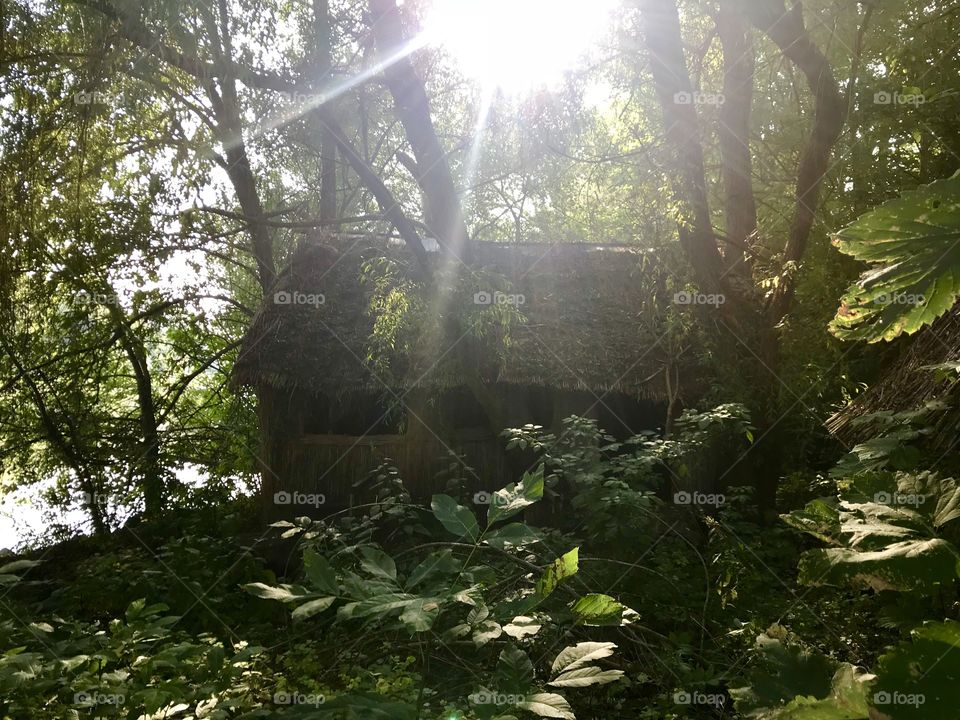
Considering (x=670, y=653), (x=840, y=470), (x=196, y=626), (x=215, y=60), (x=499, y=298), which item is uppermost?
(x=215, y=60)

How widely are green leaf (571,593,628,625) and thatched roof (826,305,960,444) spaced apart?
213 cm

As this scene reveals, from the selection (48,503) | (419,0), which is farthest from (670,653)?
(48,503)

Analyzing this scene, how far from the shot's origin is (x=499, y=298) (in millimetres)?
6641

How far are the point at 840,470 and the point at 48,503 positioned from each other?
1273 centimetres

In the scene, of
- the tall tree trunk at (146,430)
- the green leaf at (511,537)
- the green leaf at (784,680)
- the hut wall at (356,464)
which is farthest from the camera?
the tall tree trunk at (146,430)

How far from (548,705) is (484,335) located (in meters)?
5.81

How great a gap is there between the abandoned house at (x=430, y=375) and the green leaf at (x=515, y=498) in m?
5.44

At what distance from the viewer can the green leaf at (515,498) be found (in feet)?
6.84

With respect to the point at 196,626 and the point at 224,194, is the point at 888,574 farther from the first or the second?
the point at 224,194

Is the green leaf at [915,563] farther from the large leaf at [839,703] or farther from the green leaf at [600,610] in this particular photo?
A: the green leaf at [600,610]

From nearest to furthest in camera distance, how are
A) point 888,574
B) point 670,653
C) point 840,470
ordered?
1. point 888,574
2. point 840,470
3. point 670,653

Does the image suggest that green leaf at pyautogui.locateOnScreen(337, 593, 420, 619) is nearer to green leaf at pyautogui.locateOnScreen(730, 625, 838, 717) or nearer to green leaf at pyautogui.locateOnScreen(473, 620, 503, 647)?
green leaf at pyautogui.locateOnScreen(473, 620, 503, 647)

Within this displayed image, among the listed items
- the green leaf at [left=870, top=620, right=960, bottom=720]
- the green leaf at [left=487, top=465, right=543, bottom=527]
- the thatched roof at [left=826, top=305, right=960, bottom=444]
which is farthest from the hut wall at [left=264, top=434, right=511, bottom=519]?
the green leaf at [left=870, top=620, right=960, bottom=720]

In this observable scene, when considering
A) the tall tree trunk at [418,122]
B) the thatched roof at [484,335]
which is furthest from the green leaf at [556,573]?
the thatched roof at [484,335]
